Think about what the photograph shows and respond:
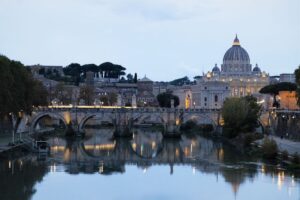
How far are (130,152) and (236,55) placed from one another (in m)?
94.1

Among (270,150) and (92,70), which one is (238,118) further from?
(92,70)

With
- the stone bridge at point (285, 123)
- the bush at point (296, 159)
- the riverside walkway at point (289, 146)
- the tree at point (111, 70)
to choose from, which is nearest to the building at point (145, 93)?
the tree at point (111, 70)

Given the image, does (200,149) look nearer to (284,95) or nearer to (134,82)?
(284,95)

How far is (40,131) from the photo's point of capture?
60562 mm

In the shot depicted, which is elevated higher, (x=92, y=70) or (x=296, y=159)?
(x=92, y=70)

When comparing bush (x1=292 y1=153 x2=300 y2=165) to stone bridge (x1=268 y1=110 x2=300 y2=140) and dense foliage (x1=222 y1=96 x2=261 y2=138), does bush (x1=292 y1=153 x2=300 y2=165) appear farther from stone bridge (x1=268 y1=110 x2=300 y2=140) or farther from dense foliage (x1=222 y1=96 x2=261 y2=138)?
dense foliage (x1=222 y1=96 x2=261 y2=138)

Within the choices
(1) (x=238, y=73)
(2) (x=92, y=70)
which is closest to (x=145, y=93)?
(2) (x=92, y=70)

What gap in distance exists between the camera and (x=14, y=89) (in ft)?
151

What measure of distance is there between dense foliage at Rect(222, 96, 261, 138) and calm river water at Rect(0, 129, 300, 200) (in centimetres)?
715

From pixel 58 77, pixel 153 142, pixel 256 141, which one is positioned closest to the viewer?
pixel 256 141

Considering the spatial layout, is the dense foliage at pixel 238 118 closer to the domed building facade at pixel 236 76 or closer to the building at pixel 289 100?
the building at pixel 289 100

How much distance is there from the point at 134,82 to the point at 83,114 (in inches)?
2982

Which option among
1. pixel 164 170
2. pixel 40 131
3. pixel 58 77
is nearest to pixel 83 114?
pixel 40 131

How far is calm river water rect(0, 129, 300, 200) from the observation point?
2947 cm
